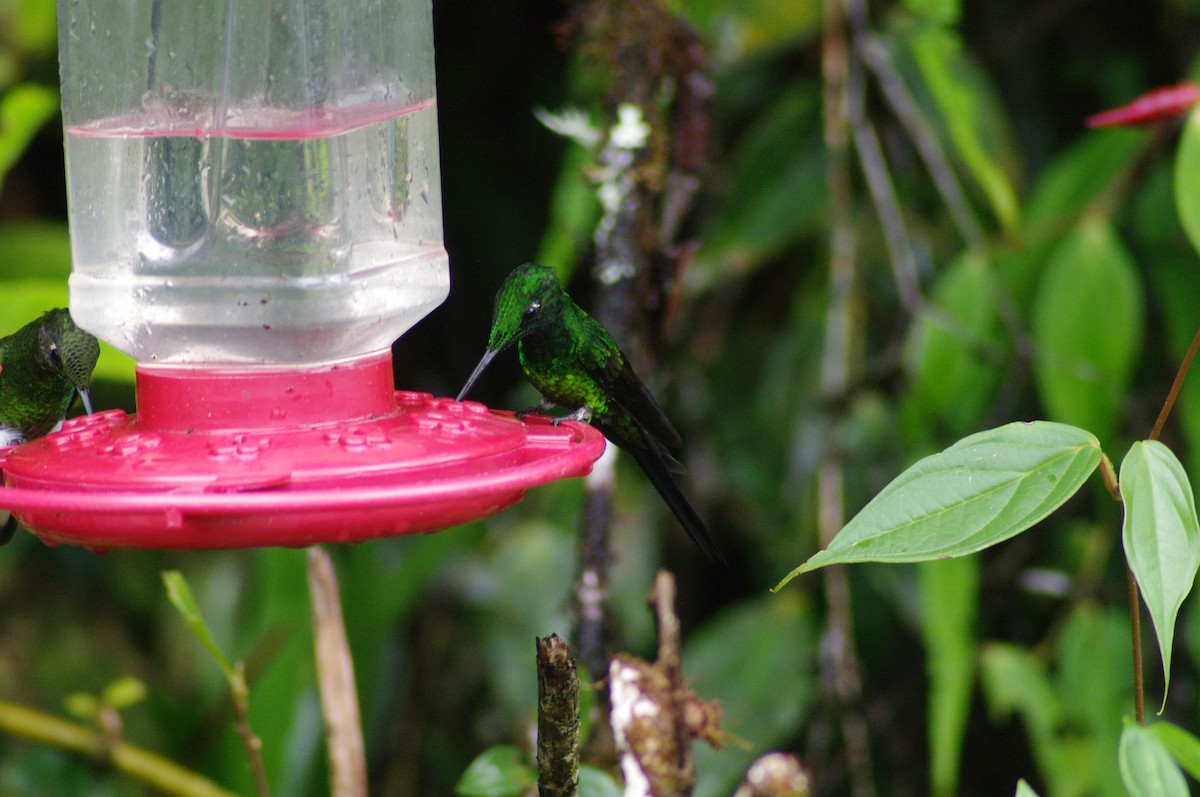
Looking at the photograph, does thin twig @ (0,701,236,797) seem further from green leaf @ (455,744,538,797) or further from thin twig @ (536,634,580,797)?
thin twig @ (536,634,580,797)

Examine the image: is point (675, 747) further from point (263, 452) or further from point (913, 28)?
point (913, 28)

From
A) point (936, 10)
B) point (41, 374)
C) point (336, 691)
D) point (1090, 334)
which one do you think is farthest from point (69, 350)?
point (1090, 334)

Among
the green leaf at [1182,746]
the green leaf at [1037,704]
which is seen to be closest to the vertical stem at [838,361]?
the green leaf at [1037,704]

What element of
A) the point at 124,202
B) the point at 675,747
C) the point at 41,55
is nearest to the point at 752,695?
the point at 675,747

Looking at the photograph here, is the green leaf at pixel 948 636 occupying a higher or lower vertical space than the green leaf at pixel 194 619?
lower

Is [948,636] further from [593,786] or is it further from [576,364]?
[593,786]

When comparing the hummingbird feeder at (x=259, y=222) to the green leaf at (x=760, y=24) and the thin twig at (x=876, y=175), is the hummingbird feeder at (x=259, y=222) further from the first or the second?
the thin twig at (x=876, y=175)
